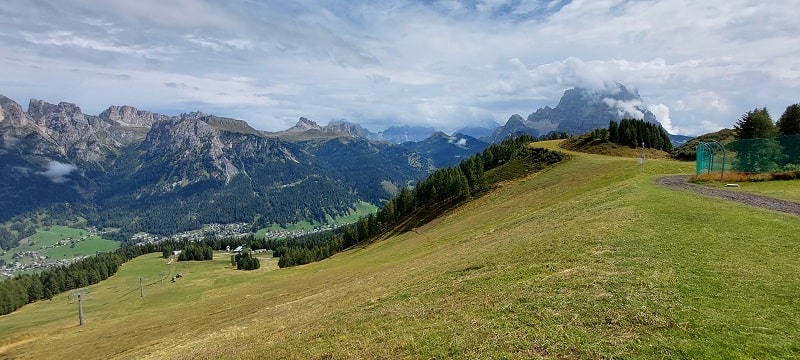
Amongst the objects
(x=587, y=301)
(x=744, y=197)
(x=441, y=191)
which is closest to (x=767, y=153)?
(x=744, y=197)

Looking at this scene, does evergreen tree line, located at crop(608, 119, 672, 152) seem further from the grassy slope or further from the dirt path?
the grassy slope

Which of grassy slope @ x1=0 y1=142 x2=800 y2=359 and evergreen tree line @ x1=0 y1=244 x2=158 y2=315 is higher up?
grassy slope @ x1=0 y1=142 x2=800 y2=359

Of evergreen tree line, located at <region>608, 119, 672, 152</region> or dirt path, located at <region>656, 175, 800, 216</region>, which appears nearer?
dirt path, located at <region>656, 175, 800, 216</region>

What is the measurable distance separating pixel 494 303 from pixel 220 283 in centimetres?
12961

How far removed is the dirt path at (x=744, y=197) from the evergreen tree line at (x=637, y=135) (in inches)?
3235

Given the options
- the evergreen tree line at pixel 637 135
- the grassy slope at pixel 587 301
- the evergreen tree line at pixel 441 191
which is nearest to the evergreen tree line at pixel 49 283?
the evergreen tree line at pixel 441 191

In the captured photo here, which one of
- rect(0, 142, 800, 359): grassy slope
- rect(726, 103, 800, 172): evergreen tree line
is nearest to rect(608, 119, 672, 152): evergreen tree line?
rect(726, 103, 800, 172): evergreen tree line

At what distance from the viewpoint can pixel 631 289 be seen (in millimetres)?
17469

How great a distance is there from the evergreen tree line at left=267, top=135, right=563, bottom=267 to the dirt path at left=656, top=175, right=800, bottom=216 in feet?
207

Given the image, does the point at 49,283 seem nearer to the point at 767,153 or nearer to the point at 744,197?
the point at 744,197

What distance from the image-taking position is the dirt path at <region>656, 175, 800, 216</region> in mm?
31755

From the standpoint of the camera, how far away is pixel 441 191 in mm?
129250

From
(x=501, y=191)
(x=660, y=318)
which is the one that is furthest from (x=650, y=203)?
(x=501, y=191)

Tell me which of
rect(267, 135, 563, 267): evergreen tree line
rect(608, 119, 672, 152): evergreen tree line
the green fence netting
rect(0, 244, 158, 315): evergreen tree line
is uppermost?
rect(608, 119, 672, 152): evergreen tree line
